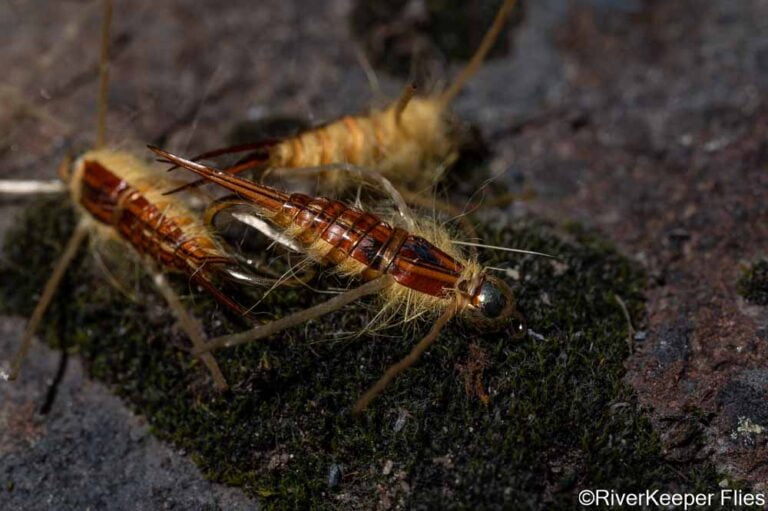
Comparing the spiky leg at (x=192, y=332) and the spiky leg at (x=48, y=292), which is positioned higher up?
the spiky leg at (x=192, y=332)

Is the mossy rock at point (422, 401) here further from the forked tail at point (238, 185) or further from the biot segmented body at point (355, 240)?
the forked tail at point (238, 185)

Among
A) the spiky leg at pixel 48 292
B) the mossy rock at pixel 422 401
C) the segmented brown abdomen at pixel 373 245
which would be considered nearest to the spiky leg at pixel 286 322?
the segmented brown abdomen at pixel 373 245

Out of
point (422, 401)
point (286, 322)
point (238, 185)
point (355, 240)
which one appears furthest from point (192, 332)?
point (422, 401)

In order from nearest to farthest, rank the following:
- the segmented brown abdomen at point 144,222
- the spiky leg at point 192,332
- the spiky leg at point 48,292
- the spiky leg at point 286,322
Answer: the spiky leg at point 286,322, the spiky leg at point 192,332, the segmented brown abdomen at point 144,222, the spiky leg at point 48,292

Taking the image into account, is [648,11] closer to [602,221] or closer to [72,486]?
→ [602,221]

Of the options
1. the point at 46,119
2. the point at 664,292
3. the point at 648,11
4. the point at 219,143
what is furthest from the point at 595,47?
the point at 46,119

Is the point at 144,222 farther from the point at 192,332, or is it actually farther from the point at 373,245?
the point at 373,245
